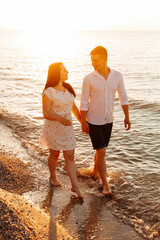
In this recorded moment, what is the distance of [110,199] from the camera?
14.5 feet

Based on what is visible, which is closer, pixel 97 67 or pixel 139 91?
pixel 97 67

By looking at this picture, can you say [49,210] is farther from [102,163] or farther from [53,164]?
[102,163]

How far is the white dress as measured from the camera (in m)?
3.90

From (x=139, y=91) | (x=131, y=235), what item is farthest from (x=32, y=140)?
(x=139, y=91)

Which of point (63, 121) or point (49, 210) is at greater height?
point (63, 121)

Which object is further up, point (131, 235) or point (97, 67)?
point (97, 67)

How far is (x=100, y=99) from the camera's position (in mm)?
4086

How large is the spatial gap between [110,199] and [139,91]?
1154cm

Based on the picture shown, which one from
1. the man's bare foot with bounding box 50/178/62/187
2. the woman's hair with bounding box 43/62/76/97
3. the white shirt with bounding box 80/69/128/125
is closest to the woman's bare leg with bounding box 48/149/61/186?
the man's bare foot with bounding box 50/178/62/187

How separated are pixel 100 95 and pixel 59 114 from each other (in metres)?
0.66

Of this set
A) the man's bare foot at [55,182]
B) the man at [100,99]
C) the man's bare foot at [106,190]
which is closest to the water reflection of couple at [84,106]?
the man at [100,99]

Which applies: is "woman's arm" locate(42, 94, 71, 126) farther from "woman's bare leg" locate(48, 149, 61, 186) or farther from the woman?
"woman's bare leg" locate(48, 149, 61, 186)

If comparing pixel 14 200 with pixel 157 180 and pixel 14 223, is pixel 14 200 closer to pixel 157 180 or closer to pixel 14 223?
pixel 14 223

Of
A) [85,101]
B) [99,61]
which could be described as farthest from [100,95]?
[99,61]
